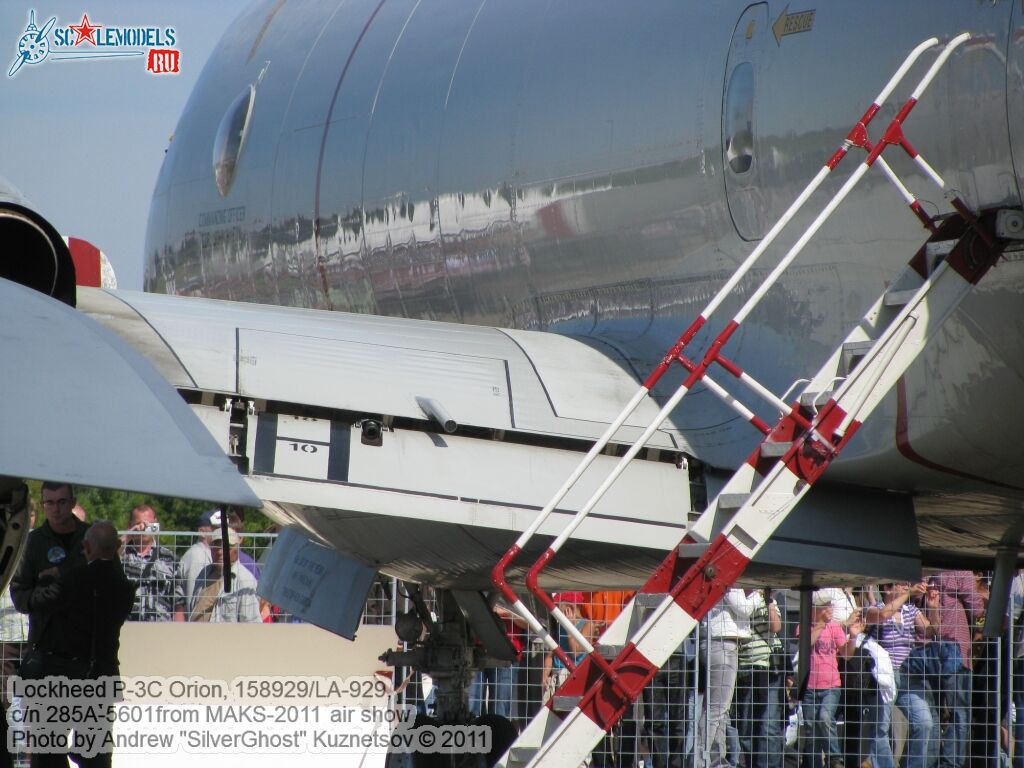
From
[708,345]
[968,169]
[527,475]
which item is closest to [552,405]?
[527,475]

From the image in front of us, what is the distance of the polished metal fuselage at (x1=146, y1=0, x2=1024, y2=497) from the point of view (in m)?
6.34

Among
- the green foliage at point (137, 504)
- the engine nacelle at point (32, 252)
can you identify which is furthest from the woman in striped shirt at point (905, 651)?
the green foliage at point (137, 504)

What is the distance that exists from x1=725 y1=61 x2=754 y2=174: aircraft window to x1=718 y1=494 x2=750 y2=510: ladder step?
1.82m

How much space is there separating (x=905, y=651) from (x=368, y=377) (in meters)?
7.17

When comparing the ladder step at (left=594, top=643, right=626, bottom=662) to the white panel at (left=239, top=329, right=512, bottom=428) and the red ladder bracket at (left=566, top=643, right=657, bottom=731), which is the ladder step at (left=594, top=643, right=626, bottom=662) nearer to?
the red ladder bracket at (left=566, top=643, right=657, bottom=731)

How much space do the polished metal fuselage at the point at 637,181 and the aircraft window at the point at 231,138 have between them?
0.14 meters

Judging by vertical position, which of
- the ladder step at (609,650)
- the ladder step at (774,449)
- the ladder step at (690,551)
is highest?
the ladder step at (774,449)

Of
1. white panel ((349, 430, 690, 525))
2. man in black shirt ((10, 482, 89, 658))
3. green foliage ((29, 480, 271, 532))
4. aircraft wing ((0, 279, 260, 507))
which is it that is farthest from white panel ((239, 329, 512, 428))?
green foliage ((29, 480, 271, 532))

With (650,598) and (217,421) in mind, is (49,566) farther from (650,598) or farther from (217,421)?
(650,598)

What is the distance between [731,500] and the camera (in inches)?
243

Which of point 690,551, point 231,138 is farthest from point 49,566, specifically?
point 690,551

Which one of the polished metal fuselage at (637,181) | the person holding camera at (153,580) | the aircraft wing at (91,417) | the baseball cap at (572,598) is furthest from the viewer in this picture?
the baseball cap at (572,598)

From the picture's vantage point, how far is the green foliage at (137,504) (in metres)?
36.9

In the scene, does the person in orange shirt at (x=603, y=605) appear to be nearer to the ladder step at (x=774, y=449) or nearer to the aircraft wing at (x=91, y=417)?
the ladder step at (x=774, y=449)
